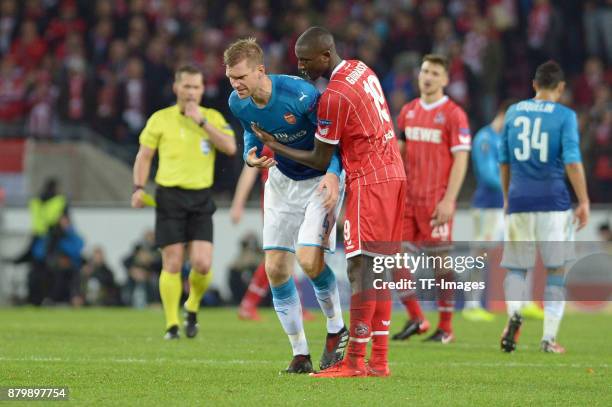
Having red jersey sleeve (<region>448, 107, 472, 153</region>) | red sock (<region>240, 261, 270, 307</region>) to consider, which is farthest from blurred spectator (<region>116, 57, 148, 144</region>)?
red jersey sleeve (<region>448, 107, 472, 153</region>)

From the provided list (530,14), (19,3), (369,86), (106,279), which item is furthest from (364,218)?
(19,3)

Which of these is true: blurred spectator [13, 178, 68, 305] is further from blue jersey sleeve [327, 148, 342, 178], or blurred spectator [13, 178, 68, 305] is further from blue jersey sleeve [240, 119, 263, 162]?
blue jersey sleeve [327, 148, 342, 178]

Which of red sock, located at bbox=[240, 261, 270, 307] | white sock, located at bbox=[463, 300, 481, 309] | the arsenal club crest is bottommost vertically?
white sock, located at bbox=[463, 300, 481, 309]

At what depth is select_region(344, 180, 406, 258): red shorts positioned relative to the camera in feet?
25.7

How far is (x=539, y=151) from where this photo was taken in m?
10.6

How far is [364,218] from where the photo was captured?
7832 mm

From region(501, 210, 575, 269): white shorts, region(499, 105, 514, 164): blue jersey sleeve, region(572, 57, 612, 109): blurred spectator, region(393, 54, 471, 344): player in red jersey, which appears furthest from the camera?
region(572, 57, 612, 109): blurred spectator

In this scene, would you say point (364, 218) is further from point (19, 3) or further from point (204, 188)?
point (19, 3)

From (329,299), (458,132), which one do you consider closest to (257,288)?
(458,132)

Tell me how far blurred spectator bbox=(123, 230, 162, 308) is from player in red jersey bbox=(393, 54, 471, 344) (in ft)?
25.9

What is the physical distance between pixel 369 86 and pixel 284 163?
2.93 ft

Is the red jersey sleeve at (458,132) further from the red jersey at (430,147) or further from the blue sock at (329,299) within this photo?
the blue sock at (329,299)

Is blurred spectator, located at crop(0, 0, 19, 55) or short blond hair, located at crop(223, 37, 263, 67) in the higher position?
blurred spectator, located at crop(0, 0, 19, 55)

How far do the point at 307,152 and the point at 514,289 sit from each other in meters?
3.43
